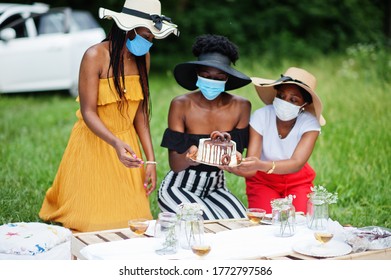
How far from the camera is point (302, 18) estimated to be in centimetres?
1552

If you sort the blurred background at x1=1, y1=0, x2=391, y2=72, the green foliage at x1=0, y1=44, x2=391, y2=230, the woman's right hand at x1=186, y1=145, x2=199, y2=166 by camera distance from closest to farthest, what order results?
the woman's right hand at x1=186, y1=145, x2=199, y2=166 → the green foliage at x1=0, y1=44, x2=391, y2=230 → the blurred background at x1=1, y1=0, x2=391, y2=72

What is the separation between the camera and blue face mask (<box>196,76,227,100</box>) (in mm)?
4102

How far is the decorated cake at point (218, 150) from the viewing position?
3785mm

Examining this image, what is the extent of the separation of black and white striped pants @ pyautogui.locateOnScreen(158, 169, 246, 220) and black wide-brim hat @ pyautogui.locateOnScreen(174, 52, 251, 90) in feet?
1.84

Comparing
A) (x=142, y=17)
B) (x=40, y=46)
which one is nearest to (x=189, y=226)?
(x=142, y=17)

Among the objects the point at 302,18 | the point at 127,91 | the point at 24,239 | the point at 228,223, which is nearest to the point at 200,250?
the point at 228,223

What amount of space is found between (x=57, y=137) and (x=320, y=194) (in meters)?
4.39

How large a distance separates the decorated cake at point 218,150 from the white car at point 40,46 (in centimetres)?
620

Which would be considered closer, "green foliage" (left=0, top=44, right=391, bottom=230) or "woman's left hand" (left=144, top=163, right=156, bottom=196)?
"woman's left hand" (left=144, top=163, right=156, bottom=196)

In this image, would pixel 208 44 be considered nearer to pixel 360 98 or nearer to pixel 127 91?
pixel 127 91

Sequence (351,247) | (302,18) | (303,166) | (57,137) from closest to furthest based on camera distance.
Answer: (351,247)
(303,166)
(57,137)
(302,18)

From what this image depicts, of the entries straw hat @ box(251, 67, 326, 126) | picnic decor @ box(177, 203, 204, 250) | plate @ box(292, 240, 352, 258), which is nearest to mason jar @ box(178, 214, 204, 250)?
picnic decor @ box(177, 203, 204, 250)

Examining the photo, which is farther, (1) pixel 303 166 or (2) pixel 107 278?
(1) pixel 303 166

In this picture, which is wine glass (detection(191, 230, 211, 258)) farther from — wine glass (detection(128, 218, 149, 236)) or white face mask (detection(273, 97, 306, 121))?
white face mask (detection(273, 97, 306, 121))
